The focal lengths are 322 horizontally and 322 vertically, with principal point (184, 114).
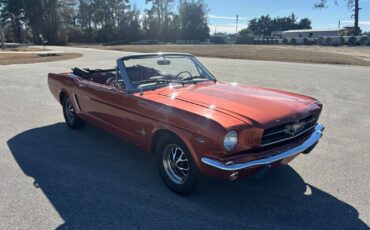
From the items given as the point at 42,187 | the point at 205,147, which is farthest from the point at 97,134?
the point at 205,147

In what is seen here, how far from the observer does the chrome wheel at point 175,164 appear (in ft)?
11.6

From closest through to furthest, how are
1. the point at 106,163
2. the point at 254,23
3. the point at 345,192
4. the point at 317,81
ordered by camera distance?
the point at 345,192
the point at 106,163
the point at 317,81
the point at 254,23

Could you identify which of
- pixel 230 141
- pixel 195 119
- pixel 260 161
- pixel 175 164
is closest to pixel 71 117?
pixel 175 164

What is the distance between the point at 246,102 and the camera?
3.67 meters

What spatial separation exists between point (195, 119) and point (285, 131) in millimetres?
988

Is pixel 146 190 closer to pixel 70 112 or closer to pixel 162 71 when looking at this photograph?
pixel 162 71

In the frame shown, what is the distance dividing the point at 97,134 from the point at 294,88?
24.0 ft

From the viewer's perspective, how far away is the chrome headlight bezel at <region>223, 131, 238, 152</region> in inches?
118

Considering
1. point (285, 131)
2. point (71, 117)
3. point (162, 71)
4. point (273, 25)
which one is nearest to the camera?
point (285, 131)

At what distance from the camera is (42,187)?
12.5ft

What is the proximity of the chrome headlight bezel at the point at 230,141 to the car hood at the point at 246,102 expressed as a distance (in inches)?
7.9

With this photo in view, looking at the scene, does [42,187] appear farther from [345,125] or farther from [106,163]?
[345,125]

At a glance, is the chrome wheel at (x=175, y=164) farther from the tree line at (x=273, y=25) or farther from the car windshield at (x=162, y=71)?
the tree line at (x=273, y=25)

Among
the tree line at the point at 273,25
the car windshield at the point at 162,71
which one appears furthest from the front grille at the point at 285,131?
the tree line at the point at 273,25
